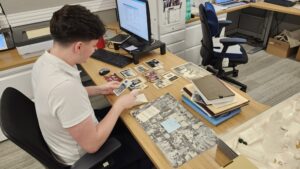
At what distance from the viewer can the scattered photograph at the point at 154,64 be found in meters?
1.66

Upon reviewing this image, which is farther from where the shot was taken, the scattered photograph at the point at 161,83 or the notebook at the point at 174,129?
the scattered photograph at the point at 161,83

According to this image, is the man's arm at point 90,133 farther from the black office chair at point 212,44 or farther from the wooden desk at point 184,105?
the black office chair at point 212,44

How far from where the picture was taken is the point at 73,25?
3.01ft

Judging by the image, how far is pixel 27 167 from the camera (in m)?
1.83

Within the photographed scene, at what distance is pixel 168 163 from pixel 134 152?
0.38 m

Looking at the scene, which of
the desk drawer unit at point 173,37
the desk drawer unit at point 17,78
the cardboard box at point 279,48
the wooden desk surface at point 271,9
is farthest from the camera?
the cardboard box at point 279,48

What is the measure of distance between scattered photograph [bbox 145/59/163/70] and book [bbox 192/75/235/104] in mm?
509

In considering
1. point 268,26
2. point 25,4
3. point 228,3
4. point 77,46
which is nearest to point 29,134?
point 77,46

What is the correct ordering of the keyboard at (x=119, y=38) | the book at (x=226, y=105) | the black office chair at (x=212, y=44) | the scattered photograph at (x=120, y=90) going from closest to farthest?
the book at (x=226, y=105) → the scattered photograph at (x=120, y=90) → the keyboard at (x=119, y=38) → the black office chair at (x=212, y=44)

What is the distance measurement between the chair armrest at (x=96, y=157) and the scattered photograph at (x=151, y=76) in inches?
21.8

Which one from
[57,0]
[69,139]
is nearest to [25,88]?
[57,0]

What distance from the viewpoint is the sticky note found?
3.61ft

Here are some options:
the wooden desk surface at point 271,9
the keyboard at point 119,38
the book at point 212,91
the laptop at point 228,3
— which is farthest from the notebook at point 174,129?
the laptop at point 228,3

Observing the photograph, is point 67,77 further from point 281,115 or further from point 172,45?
point 172,45
